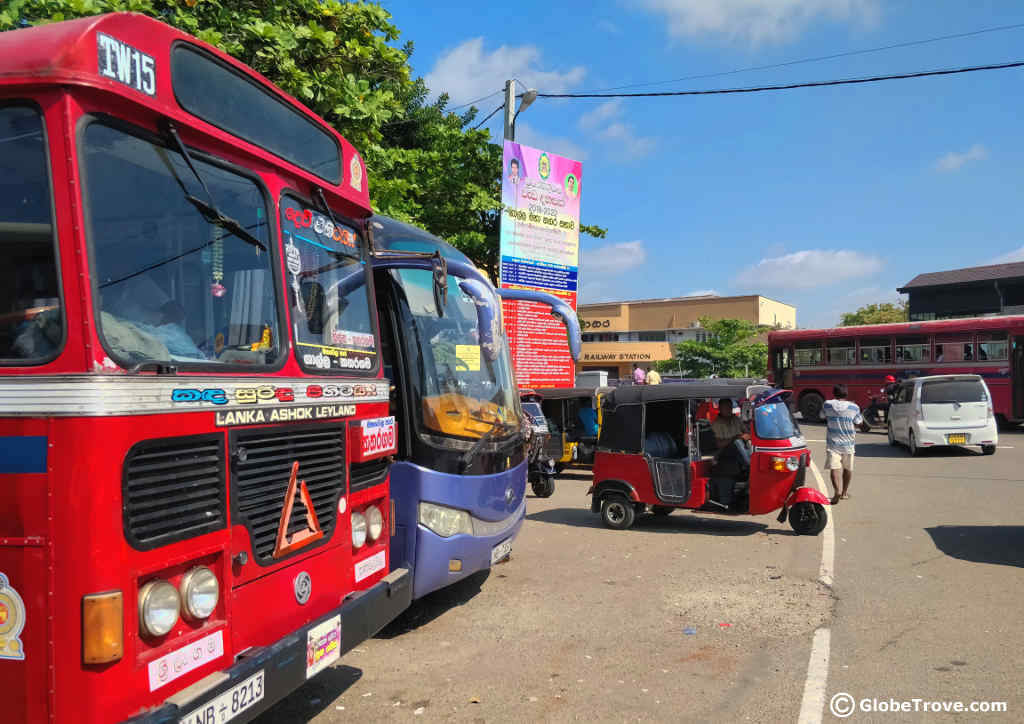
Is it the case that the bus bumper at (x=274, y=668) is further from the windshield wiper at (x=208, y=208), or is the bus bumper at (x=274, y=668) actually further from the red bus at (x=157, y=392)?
the windshield wiper at (x=208, y=208)

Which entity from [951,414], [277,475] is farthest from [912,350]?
[277,475]

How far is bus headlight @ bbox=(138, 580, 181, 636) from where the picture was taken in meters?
2.83

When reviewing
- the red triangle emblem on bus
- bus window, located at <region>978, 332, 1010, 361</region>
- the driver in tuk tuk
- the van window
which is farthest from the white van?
the red triangle emblem on bus

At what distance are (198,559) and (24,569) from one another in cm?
64

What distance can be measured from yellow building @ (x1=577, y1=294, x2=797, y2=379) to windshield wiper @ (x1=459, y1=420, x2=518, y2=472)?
53420 mm

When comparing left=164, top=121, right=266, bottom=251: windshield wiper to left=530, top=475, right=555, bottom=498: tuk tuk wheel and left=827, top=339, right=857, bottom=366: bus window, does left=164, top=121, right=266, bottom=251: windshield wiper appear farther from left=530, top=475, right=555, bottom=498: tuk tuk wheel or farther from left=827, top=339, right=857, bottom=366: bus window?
left=827, top=339, right=857, bottom=366: bus window

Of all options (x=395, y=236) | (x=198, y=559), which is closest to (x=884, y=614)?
(x=395, y=236)

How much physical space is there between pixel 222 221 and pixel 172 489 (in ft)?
3.87

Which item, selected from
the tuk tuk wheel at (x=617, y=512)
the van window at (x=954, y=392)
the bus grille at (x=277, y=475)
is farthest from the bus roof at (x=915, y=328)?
the bus grille at (x=277, y=475)

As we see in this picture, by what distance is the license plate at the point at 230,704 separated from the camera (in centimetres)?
282

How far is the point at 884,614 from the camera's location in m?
6.12

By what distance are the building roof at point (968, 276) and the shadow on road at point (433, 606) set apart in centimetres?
4689

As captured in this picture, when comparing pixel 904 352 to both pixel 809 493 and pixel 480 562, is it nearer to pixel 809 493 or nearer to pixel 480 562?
pixel 809 493

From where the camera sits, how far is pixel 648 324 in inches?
2606
